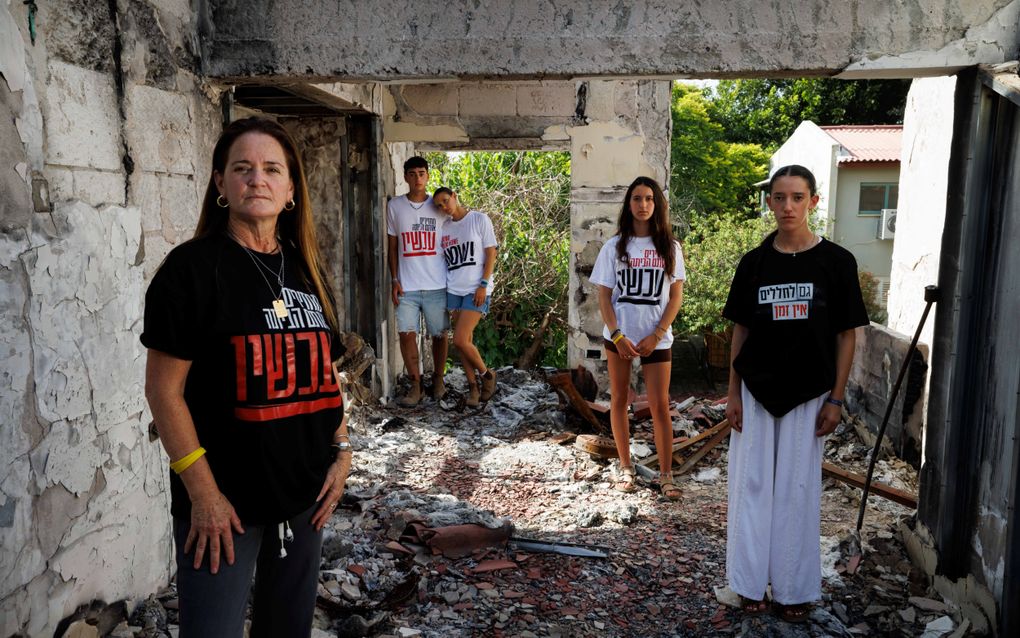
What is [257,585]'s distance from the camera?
213cm

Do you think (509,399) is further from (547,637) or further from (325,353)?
(325,353)

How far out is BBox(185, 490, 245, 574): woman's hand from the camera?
1.84 m

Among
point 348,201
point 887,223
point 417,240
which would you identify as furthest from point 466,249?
point 887,223

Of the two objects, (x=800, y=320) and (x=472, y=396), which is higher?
(x=800, y=320)

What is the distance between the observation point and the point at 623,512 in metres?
4.48

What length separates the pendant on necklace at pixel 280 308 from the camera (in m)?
2.00

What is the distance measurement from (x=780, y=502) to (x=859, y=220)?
64.0 ft

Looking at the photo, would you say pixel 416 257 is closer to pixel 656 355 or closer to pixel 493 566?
pixel 656 355

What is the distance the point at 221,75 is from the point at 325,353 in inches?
83.0

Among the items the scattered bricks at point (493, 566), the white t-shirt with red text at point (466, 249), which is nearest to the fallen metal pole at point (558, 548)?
the scattered bricks at point (493, 566)

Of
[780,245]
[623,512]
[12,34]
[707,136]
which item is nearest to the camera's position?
[12,34]

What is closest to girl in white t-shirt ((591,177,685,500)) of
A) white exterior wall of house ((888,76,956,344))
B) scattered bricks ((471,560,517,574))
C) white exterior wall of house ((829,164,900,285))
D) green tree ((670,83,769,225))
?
scattered bricks ((471,560,517,574))

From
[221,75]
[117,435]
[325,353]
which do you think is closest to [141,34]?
[221,75]

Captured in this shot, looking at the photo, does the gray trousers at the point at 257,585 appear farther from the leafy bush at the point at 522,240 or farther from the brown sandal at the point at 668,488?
the leafy bush at the point at 522,240
